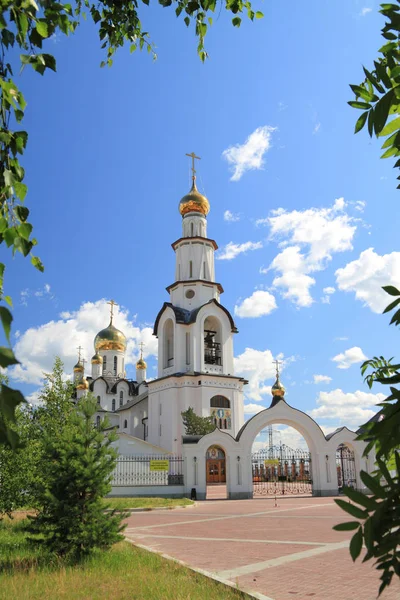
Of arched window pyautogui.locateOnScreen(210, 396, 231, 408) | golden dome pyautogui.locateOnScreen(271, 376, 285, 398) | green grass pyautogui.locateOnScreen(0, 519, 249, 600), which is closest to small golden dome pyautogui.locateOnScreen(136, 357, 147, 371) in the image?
arched window pyautogui.locateOnScreen(210, 396, 231, 408)

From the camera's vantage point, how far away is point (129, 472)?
83.8 feet

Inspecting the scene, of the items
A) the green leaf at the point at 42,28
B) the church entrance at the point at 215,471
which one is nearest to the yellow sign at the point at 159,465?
the church entrance at the point at 215,471

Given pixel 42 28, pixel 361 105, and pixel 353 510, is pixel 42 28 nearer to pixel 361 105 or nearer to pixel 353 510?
pixel 361 105

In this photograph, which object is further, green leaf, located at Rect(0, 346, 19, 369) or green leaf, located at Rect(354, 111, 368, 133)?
green leaf, located at Rect(354, 111, 368, 133)

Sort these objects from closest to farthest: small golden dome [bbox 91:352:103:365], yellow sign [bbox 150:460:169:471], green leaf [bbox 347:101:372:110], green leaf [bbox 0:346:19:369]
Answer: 1. green leaf [bbox 0:346:19:369]
2. green leaf [bbox 347:101:372:110]
3. yellow sign [bbox 150:460:169:471]
4. small golden dome [bbox 91:352:103:365]

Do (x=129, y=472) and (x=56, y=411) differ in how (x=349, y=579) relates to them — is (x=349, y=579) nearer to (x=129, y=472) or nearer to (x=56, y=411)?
(x=56, y=411)

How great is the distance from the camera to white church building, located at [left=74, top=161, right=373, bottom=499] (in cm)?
2598

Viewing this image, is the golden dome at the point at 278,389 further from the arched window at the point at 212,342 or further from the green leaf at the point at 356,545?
the green leaf at the point at 356,545

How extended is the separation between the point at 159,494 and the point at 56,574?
1847 cm

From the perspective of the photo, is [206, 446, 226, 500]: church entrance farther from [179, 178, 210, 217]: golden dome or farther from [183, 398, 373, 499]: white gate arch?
[179, 178, 210, 217]: golden dome

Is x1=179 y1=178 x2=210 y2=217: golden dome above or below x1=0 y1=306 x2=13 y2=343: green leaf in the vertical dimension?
above

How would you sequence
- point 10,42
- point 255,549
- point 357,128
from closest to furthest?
1. point 357,128
2. point 10,42
3. point 255,549

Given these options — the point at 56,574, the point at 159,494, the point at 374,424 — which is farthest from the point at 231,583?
the point at 159,494

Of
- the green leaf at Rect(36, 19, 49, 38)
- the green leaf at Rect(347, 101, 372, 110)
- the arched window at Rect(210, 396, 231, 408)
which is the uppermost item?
the arched window at Rect(210, 396, 231, 408)
